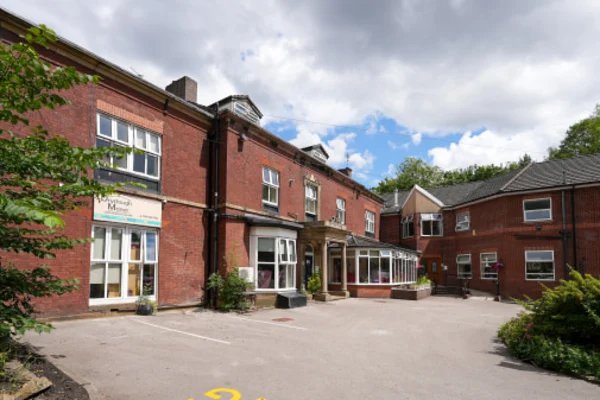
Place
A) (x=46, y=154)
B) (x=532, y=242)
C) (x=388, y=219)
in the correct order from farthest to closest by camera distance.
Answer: (x=388, y=219) < (x=532, y=242) < (x=46, y=154)

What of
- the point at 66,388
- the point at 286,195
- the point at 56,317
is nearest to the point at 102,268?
the point at 56,317

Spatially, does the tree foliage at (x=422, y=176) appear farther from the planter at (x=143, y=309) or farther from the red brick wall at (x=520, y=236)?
the planter at (x=143, y=309)

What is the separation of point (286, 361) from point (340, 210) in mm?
19514

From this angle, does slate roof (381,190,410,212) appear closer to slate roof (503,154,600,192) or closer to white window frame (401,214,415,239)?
white window frame (401,214,415,239)

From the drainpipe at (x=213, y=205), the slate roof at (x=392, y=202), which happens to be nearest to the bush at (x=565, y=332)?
the drainpipe at (x=213, y=205)

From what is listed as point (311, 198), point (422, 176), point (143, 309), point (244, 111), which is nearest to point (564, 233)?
point (311, 198)

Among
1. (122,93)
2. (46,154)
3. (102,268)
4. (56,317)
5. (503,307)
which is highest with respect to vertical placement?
(122,93)

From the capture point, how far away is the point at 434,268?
102ft

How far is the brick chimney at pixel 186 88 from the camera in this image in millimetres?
18328

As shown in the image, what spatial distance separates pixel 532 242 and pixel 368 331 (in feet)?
53.0

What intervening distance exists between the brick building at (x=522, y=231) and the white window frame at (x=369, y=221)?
3755 millimetres

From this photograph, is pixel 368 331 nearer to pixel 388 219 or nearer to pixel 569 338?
pixel 569 338

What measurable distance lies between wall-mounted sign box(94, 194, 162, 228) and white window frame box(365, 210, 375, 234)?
2011cm

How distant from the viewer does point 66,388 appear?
5504mm
